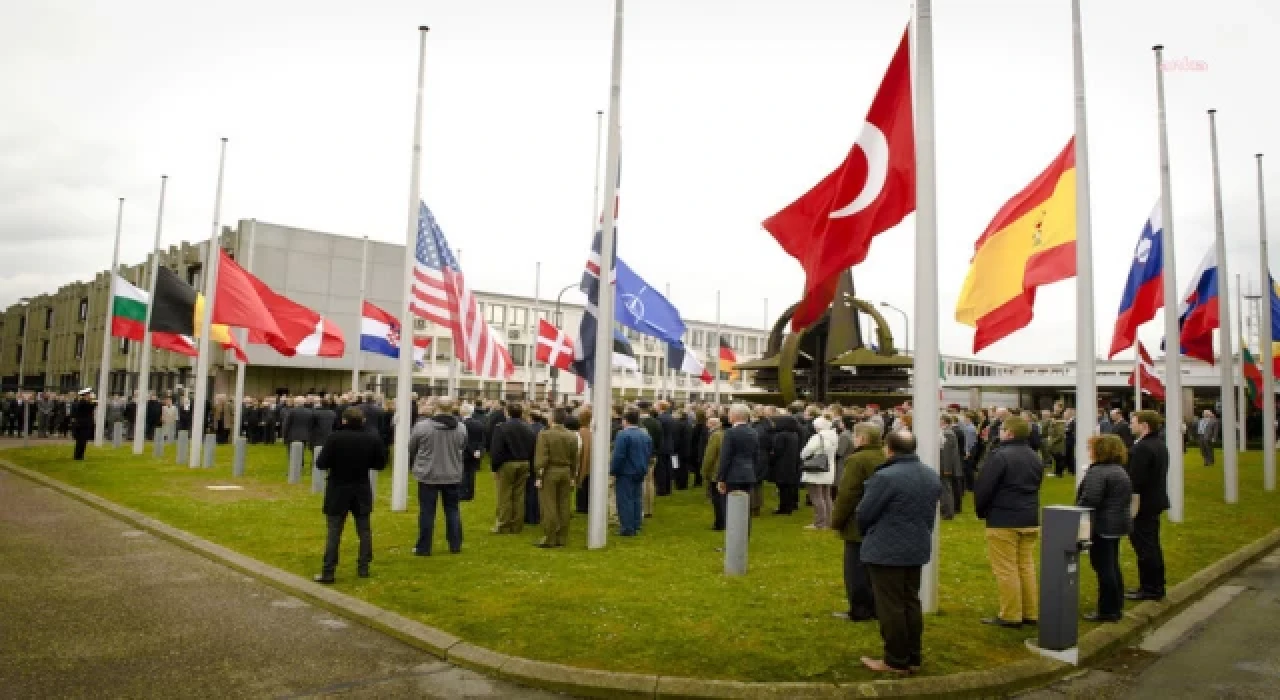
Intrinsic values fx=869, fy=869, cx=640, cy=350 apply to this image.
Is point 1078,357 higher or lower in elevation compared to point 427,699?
higher

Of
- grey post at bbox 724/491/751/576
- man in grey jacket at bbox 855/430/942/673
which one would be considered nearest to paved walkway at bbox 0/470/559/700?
man in grey jacket at bbox 855/430/942/673

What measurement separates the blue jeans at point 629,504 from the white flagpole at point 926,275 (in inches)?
227

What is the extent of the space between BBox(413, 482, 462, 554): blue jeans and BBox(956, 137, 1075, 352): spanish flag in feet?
22.9

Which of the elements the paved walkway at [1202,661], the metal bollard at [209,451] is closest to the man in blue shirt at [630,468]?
the paved walkway at [1202,661]

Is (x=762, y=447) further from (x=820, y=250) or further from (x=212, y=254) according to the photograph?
(x=212, y=254)

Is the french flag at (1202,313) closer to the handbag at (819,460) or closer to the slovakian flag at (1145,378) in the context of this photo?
the slovakian flag at (1145,378)

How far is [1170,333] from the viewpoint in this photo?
15930mm

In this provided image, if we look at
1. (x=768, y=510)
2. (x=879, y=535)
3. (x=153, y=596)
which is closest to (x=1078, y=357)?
(x=879, y=535)

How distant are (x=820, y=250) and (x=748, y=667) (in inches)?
173

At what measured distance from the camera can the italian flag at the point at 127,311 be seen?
25.0 meters

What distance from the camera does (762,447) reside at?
52.5ft

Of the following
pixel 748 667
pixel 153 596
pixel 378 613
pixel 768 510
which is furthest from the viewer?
pixel 768 510

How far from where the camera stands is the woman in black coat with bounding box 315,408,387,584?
9758 mm

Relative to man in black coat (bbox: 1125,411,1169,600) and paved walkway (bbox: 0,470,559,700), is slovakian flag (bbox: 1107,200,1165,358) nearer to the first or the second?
man in black coat (bbox: 1125,411,1169,600)
